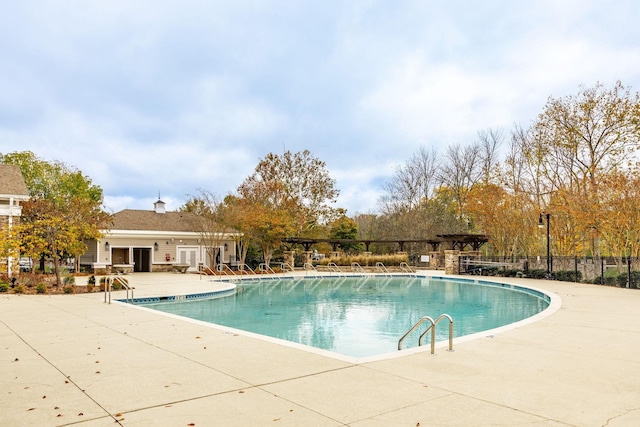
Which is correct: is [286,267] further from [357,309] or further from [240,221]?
[357,309]

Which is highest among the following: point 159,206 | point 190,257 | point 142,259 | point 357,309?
point 159,206

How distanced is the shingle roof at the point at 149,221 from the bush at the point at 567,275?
20.0 m

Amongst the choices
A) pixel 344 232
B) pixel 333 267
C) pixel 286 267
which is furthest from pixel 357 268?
pixel 344 232

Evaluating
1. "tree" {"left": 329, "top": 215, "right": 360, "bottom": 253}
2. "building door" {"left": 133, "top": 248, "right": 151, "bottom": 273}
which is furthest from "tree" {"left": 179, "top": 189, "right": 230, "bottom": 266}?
"tree" {"left": 329, "top": 215, "right": 360, "bottom": 253}

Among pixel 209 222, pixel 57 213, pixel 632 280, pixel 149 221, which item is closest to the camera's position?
pixel 57 213

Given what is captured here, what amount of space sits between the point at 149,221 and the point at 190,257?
347cm

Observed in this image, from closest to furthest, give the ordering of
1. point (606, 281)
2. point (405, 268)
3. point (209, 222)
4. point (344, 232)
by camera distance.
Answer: point (606, 281), point (209, 222), point (405, 268), point (344, 232)

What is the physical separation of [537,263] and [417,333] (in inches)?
623

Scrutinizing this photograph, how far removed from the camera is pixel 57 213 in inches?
658

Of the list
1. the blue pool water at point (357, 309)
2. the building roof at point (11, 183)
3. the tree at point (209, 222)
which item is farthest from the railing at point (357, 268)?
the building roof at point (11, 183)

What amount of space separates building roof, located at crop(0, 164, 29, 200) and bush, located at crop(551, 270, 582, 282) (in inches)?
917

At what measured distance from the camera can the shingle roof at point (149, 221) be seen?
28.4 m

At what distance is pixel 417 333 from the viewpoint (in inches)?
404

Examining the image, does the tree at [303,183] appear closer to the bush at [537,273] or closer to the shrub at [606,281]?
the bush at [537,273]
